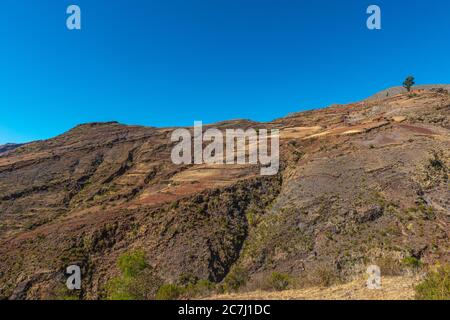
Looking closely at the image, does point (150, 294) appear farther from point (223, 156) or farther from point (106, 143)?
point (106, 143)

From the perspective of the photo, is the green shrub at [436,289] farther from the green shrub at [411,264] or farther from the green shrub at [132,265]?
the green shrub at [132,265]

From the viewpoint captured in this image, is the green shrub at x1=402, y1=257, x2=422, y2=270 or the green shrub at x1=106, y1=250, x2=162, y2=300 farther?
the green shrub at x1=106, y1=250, x2=162, y2=300

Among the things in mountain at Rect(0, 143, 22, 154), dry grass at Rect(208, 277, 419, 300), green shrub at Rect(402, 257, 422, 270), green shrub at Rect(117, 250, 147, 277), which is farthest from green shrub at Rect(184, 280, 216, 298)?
mountain at Rect(0, 143, 22, 154)

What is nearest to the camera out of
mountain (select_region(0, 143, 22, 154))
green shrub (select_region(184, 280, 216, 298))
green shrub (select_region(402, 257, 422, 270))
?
green shrub (select_region(184, 280, 216, 298))

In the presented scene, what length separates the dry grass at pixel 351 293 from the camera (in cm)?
994

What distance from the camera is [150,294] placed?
21156mm

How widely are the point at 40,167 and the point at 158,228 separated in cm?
3529

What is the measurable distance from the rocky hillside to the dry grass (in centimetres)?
306

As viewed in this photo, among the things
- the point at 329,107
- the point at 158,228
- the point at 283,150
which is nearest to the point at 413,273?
the point at 158,228

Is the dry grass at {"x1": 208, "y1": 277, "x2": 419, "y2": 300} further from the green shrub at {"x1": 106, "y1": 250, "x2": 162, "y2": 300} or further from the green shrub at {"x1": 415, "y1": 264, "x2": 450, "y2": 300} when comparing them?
the green shrub at {"x1": 106, "y1": 250, "x2": 162, "y2": 300}

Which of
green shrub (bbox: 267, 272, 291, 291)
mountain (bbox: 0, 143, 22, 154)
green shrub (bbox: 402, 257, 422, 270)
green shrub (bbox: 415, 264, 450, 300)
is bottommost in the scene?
green shrub (bbox: 267, 272, 291, 291)

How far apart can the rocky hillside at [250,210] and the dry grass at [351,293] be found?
120 inches

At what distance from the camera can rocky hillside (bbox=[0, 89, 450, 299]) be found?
26.6 metres

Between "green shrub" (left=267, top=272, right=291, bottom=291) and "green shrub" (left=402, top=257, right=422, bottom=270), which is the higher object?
"green shrub" (left=402, top=257, right=422, bottom=270)
